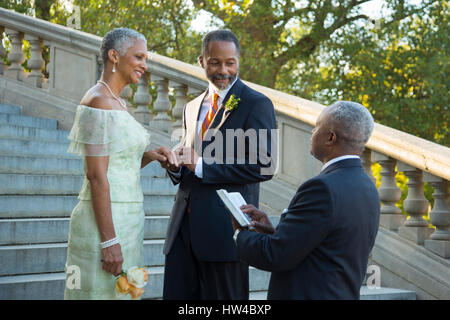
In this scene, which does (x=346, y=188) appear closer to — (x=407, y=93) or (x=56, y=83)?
(x=56, y=83)

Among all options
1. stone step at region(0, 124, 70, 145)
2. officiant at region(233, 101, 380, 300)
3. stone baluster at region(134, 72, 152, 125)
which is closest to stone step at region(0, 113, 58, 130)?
stone step at region(0, 124, 70, 145)

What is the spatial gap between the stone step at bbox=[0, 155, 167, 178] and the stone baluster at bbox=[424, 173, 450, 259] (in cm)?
323

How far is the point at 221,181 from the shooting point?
3.13 meters

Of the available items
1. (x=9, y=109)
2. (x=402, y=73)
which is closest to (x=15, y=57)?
(x=9, y=109)

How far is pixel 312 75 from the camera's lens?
13758 mm

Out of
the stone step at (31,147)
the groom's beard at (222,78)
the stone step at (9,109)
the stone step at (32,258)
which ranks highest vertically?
the stone step at (9,109)

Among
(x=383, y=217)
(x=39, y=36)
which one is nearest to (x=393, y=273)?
(x=383, y=217)

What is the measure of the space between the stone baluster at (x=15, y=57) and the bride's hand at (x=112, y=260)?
6095 millimetres

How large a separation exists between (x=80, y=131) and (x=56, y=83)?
5.26m

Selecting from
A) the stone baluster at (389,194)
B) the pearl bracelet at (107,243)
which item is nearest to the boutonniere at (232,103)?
the pearl bracelet at (107,243)

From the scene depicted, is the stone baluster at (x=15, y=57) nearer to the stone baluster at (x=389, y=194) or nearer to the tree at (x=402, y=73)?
the stone baluster at (x=389, y=194)

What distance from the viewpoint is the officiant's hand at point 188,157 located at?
318 centimetres

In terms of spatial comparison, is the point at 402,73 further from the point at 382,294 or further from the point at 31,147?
the point at 31,147

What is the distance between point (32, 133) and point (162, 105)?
1.66 metres
